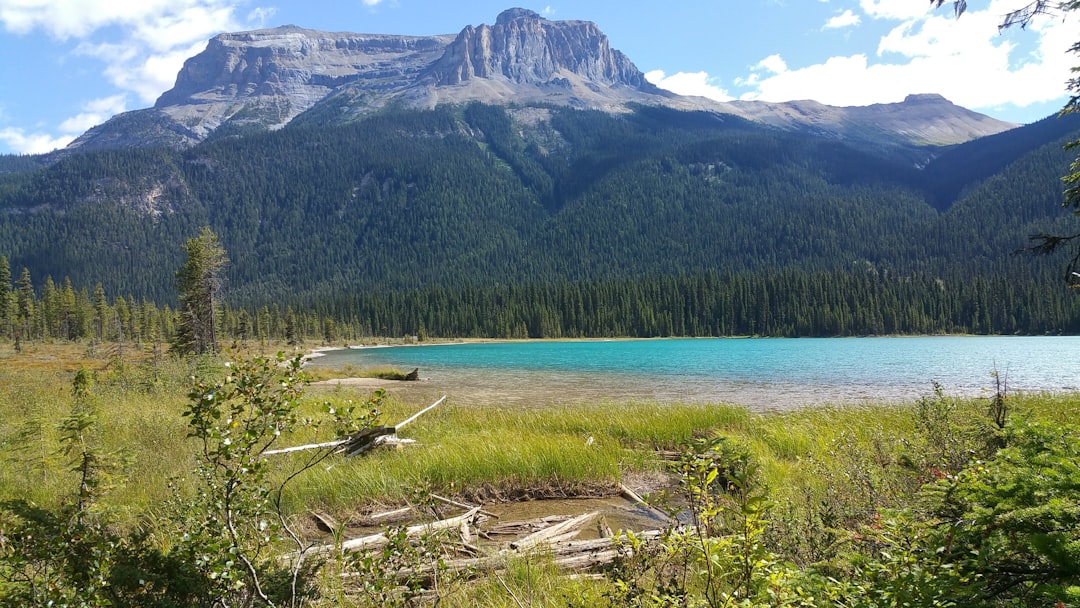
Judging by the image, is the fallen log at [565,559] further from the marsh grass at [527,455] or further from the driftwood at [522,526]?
the driftwood at [522,526]

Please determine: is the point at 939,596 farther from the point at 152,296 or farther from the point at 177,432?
the point at 152,296

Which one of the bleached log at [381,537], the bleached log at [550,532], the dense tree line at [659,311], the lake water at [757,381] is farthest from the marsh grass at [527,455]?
the dense tree line at [659,311]

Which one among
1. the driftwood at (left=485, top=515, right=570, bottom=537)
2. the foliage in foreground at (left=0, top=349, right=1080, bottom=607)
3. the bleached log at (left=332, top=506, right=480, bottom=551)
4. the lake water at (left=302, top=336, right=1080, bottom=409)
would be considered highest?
the foliage in foreground at (left=0, top=349, right=1080, bottom=607)

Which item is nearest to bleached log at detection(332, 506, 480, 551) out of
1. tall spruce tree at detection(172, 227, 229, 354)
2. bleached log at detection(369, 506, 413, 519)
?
bleached log at detection(369, 506, 413, 519)

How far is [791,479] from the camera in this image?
8922mm

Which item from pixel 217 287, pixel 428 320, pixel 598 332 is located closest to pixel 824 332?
pixel 598 332

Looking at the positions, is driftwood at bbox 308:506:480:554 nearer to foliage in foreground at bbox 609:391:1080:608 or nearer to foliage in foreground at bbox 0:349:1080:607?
foliage in foreground at bbox 0:349:1080:607

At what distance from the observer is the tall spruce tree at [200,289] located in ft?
112

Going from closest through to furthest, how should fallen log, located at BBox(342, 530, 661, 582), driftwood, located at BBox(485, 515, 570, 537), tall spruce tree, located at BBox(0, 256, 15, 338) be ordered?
fallen log, located at BBox(342, 530, 661, 582) → driftwood, located at BBox(485, 515, 570, 537) → tall spruce tree, located at BBox(0, 256, 15, 338)

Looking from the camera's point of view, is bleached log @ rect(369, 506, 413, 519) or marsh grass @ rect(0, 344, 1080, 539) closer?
marsh grass @ rect(0, 344, 1080, 539)

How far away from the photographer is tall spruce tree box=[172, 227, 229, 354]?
112 ft

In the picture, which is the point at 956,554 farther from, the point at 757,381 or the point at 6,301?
the point at 6,301

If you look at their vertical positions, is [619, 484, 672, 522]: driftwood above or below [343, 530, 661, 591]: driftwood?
below

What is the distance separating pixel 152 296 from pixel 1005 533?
249633mm
